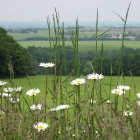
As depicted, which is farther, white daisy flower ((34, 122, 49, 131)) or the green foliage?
the green foliage

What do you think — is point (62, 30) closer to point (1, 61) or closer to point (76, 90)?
point (76, 90)

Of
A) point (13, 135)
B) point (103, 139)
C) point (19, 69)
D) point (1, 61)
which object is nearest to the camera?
point (103, 139)

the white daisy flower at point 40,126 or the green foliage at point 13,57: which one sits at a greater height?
the white daisy flower at point 40,126

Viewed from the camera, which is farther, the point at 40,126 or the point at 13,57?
the point at 13,57

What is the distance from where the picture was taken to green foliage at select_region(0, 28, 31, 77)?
35.1 meters

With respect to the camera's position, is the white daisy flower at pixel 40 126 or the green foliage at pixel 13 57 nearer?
the white daisy flower at pixel 40 126

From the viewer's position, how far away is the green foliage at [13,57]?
35.1 metres

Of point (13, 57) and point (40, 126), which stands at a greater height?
point (40, 126)

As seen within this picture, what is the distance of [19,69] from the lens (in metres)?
37.2

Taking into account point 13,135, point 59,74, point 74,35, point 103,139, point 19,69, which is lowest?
point 19,69

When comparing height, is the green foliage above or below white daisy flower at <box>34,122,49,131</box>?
below

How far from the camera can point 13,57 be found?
119 ft

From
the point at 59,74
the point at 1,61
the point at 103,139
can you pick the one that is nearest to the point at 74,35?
the point at 59,74

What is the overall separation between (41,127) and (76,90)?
445 mm
